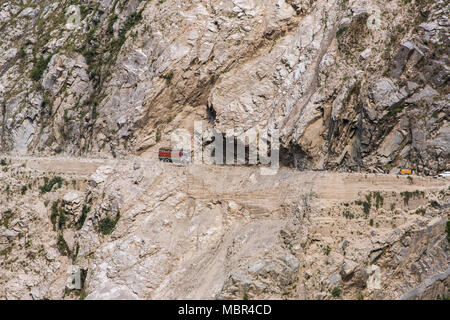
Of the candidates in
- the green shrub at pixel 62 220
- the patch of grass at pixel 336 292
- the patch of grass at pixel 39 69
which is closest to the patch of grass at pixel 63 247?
the green shrub at pixel 62 220

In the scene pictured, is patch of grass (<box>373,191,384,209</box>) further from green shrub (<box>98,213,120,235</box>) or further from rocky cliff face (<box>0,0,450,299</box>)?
green shrub (<box>98,213,120,235</box>)

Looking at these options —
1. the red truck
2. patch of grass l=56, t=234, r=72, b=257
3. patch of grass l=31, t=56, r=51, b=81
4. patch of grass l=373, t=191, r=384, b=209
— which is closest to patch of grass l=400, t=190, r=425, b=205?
patch of grass l=373, t=191, r=384, b=209

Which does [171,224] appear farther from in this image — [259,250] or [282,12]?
[282,12]

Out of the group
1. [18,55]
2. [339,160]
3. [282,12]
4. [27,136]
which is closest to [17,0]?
[18,55]

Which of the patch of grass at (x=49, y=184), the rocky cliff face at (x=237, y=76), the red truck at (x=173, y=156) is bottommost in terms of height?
the patch of grass at (x=49, y=184)

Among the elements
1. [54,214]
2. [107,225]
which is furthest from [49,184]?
[107,225]

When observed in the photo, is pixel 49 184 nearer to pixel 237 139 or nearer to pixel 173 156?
pixel 173 156

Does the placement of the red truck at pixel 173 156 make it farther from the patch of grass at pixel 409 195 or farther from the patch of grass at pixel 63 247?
the patch of grass at pixel 409 195
